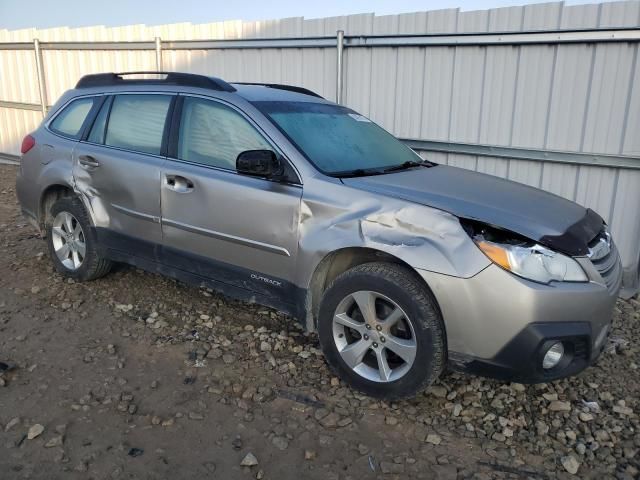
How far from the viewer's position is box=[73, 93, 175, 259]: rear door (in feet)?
13.0

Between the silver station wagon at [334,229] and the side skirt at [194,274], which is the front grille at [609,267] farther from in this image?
the side skirt at [194,274]

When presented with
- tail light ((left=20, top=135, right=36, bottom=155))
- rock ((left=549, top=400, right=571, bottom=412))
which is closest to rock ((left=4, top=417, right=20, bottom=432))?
tail light ((left=20, top=135, right=36, bottom=155))

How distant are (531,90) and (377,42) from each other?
6.10 ft

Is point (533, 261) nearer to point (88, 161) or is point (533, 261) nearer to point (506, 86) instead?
point (88, 161)

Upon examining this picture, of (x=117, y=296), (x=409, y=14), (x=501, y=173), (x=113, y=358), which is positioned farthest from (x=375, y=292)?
(x=409, y=14)

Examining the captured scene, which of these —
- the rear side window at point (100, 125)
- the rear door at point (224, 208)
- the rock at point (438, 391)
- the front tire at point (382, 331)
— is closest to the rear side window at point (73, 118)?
the rear side window at point (100, 125)

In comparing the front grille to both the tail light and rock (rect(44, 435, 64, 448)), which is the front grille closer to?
rock (rect(44, 435, 64, 448))

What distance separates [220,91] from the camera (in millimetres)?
3758

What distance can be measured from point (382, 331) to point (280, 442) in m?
0.79

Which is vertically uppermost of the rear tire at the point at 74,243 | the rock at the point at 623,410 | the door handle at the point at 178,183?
the door handle at the point at 178,183

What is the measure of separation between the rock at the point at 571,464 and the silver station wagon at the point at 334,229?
384 mm

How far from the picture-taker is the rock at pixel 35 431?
2732 millimetres

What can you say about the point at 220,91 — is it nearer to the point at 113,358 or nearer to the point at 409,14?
the point at 113,358

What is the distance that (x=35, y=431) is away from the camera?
2.76 meters
